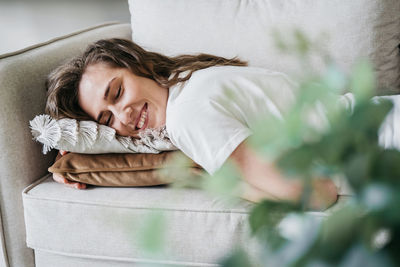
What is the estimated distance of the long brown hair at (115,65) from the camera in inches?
54.8

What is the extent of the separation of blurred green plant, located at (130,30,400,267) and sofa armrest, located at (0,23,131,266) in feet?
3.63

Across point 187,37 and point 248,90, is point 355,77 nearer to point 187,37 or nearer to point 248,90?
point 248,90

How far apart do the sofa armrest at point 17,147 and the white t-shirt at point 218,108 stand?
0.42m

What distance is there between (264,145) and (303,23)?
1.28 metres

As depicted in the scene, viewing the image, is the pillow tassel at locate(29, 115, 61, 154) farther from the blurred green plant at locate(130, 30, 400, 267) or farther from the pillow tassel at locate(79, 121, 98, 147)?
the blurred green plant at locate(130, 30, 400, 267)

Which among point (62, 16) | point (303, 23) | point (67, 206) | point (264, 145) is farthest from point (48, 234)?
point (62, 16)

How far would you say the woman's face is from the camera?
1.35 m

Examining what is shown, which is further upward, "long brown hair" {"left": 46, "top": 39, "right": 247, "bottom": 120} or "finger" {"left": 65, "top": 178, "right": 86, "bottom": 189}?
"long brown hair" {"left": 46, "top": 39, "right": 247, "bottom": 120}

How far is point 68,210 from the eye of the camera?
1.26 meters

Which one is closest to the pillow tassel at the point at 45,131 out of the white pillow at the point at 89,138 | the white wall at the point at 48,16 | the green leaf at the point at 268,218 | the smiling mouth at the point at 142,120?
the white pillow at the point at 89,138

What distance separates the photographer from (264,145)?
314 millimetres

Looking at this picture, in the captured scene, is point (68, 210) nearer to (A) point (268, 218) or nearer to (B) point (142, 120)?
(B) point (142, 120)

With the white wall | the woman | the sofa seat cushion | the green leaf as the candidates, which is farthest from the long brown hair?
the green leaf

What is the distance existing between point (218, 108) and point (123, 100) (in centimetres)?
34
